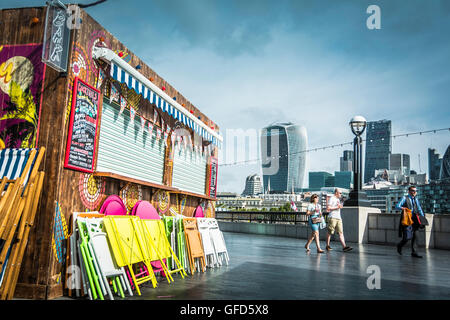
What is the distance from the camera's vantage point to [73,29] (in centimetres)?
482

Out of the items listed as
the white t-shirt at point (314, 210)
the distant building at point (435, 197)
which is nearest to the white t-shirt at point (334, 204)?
the white t-shirt at point (314, 210)

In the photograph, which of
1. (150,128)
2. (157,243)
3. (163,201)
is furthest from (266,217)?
(157,243)

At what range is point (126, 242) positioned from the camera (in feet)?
15.6

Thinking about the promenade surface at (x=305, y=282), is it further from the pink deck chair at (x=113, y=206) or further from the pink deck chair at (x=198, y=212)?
the pink deck chair at (x=198, y=212)

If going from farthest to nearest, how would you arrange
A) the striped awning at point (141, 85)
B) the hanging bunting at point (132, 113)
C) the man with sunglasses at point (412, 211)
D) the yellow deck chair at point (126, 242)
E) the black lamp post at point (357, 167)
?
the black lamp post at point (357, 167) → the man with sunglasses at point (412, 211) → the hanging bunting at point (132, 113) → the striped awning at point (141, 85) → the yellow deck chair at point (126, 242)

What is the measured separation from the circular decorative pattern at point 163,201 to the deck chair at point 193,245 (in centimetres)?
91

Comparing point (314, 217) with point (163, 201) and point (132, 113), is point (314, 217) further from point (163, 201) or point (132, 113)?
point (132, 113)

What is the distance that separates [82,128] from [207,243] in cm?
308

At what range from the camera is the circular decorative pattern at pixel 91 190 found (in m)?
4.97

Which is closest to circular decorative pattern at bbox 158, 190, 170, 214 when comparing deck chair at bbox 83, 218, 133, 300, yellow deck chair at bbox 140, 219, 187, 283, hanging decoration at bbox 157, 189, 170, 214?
hanging decoration at bbox 157, 189, 170, 214

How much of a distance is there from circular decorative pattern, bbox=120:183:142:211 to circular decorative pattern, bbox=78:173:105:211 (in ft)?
1.99

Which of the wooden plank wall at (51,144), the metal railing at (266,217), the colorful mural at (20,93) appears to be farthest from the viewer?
the metal railing at (266,217)

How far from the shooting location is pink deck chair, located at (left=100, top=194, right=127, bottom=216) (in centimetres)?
540

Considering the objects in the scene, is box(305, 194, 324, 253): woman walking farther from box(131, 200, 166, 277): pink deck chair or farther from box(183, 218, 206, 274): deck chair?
box(131, 200, 166, 277): pink deck chair
